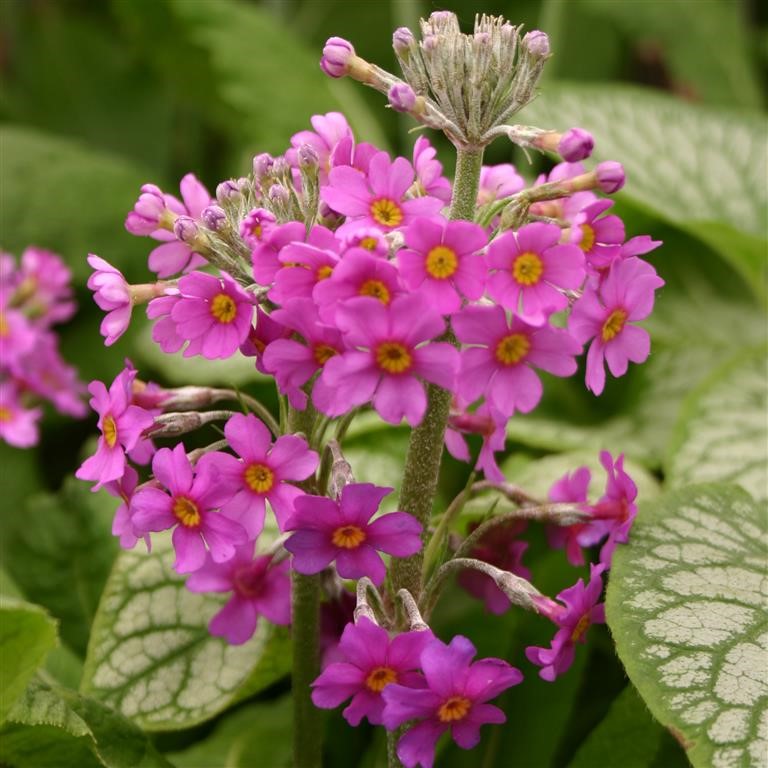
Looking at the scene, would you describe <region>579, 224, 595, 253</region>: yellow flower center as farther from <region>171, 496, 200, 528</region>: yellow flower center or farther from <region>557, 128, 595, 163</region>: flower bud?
<region>171, 496, 200, 528</region>: yellow flower center

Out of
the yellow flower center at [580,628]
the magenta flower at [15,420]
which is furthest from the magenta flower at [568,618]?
the magenta flower at [15,420]

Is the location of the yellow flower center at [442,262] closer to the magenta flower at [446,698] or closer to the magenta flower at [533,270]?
the magenta flower at [533,270]

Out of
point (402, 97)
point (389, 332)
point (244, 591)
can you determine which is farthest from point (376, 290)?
point (244, 591)

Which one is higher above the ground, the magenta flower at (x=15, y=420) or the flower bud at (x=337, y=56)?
the flower bud at (x=337, y=56)

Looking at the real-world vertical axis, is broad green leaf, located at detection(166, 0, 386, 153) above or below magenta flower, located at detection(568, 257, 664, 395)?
below

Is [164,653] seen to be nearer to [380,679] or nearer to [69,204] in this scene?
[380,679]

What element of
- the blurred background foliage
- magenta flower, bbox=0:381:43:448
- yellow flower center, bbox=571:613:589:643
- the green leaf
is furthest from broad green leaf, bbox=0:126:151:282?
yellow flower center, bbox=571:613:589:643
